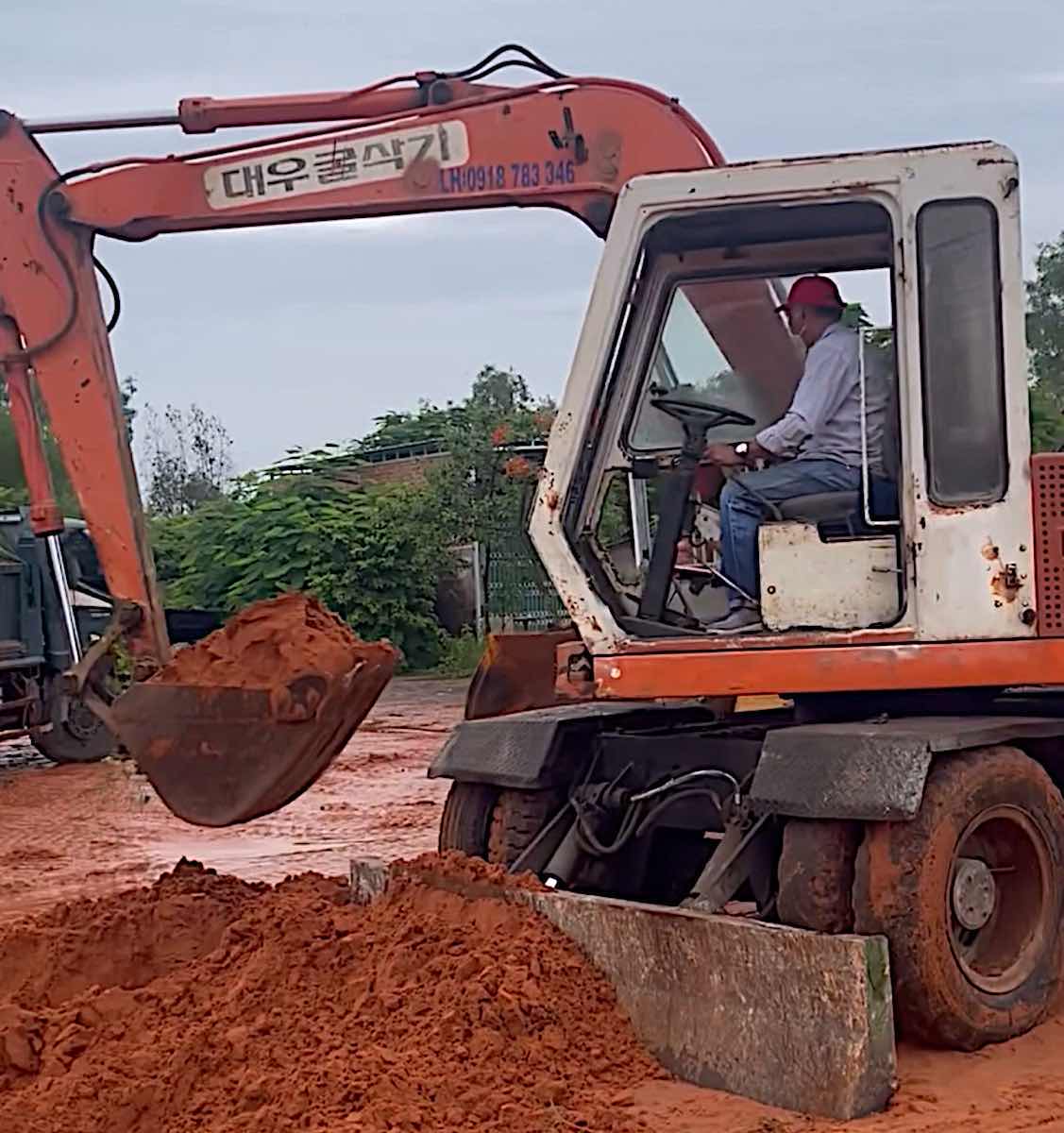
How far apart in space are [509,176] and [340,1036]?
3.15 meters

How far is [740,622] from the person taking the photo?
232 inches

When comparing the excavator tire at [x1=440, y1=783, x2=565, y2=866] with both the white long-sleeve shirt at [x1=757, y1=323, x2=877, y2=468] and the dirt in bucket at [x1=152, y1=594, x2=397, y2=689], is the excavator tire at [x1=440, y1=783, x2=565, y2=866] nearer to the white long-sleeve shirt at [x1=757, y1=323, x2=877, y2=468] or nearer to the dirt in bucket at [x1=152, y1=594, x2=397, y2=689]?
the dirt in bucket at [x1=152, y1=594, x2=397, y2=689]

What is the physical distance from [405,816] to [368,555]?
44.0 feet

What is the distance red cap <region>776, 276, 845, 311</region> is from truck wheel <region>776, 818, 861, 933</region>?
176cm

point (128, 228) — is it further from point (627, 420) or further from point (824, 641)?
point (824, 641)

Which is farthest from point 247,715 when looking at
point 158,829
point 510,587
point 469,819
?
point 510,587

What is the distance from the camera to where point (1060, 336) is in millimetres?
15906

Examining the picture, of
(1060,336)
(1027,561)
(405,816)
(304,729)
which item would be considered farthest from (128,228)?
(1060,336)

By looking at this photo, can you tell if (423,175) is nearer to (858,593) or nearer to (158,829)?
(858,593)

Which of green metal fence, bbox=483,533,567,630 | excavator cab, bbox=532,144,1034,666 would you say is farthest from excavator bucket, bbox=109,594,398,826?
green metal fence, bbox=483,533,567,630

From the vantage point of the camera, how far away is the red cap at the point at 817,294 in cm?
619

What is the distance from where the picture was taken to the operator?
231 inches

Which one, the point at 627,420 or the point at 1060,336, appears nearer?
the point at 627,420

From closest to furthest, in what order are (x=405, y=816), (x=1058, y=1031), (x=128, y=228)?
(x=1058, y=1031)
(x=128, y=228)
(x=405, y=816)
